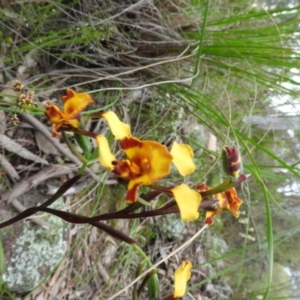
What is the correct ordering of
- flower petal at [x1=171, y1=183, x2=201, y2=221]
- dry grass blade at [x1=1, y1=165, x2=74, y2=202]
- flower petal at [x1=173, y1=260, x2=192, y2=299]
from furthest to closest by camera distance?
dry grass blade at [x1=1, y1=165, x2=74, y2=202]
flower petal at [x1=173, y1=260, x2=192, y2=299]
flower petal at [x1=171, y1=183, x2=201, y2=221]

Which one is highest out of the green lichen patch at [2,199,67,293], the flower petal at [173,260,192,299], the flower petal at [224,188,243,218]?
the flower petal at [224,188,243,218]

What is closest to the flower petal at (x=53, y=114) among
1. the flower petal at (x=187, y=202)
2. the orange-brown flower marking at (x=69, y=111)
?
the orange-brown flower marking at (x=69, y=111)

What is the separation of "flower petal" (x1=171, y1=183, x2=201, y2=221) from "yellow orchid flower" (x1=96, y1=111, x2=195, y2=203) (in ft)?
0.06

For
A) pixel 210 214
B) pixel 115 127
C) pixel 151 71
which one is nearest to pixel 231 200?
pixel 210 214

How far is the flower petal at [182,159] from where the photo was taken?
35 cm

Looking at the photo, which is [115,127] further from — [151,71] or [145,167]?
[151,71]

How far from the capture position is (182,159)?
350 millimetres

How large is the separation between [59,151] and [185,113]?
339 millimetres

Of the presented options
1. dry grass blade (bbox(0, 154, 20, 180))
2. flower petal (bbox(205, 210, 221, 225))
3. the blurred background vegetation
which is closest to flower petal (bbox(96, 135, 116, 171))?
flower petal (bbox(205, 210, 221, 225))

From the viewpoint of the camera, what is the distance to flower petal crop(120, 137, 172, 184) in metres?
0.33

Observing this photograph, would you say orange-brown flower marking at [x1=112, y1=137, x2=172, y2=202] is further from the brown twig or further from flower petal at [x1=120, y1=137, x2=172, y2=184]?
the brown twig

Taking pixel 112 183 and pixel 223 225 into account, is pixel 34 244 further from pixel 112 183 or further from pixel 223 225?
pixel 223 225

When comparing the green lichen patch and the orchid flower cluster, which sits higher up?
the orchid flower cluster

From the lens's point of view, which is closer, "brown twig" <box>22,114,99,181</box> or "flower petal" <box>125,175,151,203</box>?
"flower petal" <box>125,175,151,203</box>
